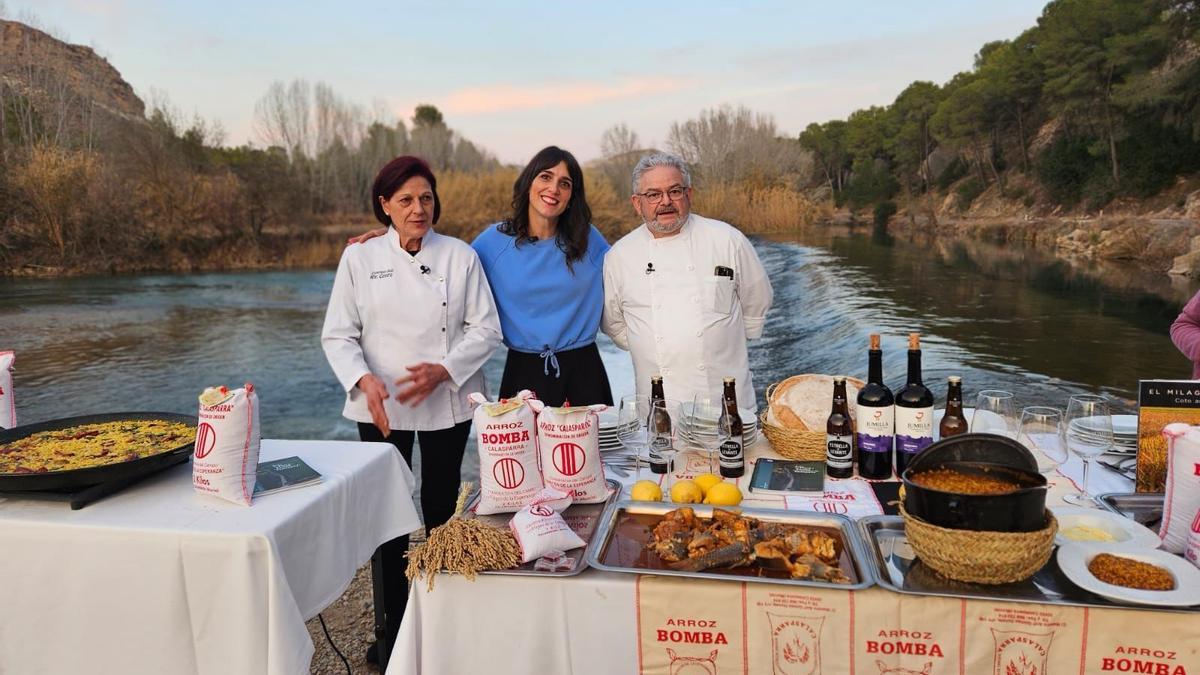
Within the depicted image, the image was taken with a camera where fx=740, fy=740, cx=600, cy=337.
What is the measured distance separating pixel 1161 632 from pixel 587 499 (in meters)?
1.26

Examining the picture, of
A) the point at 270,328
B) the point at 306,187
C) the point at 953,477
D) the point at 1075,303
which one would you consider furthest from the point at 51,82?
the point at 953,477

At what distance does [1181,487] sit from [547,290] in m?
2.39

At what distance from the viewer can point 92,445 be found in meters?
2.20

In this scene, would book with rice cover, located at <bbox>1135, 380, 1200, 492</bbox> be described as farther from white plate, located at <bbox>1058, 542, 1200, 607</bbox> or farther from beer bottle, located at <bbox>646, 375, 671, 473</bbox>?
beer bottle, located at <bbox>646, 375, 671, 473</bbox>

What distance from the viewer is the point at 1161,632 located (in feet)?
4.61

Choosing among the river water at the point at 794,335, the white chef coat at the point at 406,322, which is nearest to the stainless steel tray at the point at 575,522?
the white chef coat at the point at 406,322

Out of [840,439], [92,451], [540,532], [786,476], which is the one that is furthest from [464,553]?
[92,451]

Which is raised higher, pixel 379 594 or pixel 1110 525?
pixel 1110 525

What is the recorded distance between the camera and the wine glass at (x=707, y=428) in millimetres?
2232

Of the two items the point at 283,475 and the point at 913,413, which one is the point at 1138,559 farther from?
the point at 283,475

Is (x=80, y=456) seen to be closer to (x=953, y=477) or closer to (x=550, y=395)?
(x=550, y=395)

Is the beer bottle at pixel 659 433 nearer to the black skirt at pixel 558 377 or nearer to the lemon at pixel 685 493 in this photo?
the lemon at pixel 685 493

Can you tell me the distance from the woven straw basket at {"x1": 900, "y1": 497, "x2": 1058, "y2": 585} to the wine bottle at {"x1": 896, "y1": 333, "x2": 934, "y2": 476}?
578mm

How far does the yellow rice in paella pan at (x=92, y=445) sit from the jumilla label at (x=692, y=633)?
1507 millimetres
